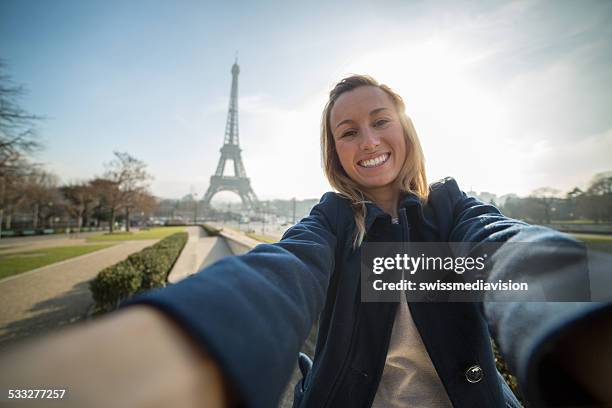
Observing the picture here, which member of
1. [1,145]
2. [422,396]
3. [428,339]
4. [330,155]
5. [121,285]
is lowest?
[121,285]

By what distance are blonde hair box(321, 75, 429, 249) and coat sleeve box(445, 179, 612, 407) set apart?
0.75 m

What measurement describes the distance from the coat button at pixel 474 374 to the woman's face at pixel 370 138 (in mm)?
1052

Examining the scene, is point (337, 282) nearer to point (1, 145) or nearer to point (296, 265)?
point (296, 265)

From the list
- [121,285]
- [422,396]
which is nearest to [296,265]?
[422,396]

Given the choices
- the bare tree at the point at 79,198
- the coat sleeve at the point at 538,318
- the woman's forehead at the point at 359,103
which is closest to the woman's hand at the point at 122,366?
the coat sleeve at the point at 538,318

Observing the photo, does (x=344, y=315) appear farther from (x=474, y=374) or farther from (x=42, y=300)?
(x=42, y=300)

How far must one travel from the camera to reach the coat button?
1149mm

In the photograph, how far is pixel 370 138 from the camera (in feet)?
5.39

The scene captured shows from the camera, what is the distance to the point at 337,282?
139cm

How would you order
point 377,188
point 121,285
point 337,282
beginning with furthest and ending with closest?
1. point 121,285
2. point 377,188
3. point 337,282

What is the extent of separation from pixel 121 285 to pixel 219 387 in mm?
7028

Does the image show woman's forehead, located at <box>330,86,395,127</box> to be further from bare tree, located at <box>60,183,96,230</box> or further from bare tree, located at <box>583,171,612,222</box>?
bare tree, located at <box>60,183,96,230</box>

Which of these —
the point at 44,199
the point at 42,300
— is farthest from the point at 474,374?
the point at 44,199

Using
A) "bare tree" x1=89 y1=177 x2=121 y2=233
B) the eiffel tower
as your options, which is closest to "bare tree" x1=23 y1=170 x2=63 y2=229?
"bare tree" x1=89 y1=177 x2=121 y2=233
